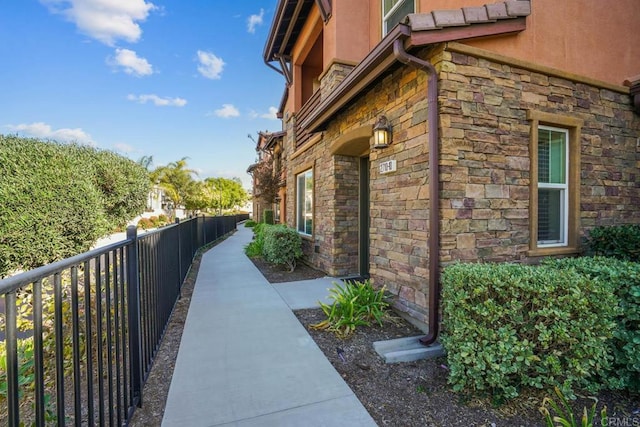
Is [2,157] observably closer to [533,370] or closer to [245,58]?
[245,58]

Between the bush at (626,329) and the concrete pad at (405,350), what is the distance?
58.2 inches

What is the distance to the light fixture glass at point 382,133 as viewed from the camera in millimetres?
4512

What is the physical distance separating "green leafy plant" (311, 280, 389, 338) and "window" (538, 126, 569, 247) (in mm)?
2452

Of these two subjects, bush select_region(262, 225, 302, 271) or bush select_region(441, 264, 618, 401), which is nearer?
bush select_region(441, 264, 618, 401)

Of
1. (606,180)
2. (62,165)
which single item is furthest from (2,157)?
(606,180)

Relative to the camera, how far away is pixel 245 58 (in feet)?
48.4

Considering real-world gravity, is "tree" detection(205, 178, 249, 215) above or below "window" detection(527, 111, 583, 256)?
above

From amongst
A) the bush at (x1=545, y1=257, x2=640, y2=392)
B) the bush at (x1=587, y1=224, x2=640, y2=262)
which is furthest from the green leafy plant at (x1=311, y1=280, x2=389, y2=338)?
the bush at (x1=587, y1=224, x2=640, y2=262)

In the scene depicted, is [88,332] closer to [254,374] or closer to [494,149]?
[254,374]

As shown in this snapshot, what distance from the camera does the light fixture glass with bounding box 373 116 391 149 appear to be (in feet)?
14.8

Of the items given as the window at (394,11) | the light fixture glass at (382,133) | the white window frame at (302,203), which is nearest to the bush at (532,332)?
the light fixture glass at (382,133)

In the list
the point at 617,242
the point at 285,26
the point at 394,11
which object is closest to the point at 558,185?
the point at 617,242

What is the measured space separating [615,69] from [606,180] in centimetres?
178

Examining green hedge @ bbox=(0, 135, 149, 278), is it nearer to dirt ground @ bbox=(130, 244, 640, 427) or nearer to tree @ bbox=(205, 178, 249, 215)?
dirt ground @ bbox=(130, 244, 640, 427)
